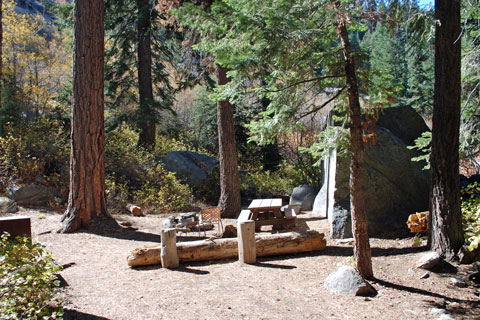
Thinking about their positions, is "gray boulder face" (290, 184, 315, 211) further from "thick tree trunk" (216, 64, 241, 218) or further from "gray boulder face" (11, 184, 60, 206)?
"gray boulder face" (11, 184, 60, 206)

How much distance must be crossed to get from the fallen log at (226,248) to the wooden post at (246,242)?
244 mm

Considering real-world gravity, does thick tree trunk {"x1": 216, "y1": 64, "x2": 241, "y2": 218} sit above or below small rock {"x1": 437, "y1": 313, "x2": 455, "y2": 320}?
above

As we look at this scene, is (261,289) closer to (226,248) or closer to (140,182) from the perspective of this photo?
(226,248)

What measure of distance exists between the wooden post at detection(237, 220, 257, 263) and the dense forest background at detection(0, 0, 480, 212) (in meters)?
1.42

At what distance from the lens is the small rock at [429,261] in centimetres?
567

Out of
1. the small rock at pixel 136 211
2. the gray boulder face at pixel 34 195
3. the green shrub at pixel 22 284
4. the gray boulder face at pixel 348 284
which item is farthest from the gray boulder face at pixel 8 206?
the gray boulder face at pixel 348 284

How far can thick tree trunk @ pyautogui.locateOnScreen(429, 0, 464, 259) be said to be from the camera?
5.96 m

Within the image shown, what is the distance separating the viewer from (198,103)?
19547 millimetres

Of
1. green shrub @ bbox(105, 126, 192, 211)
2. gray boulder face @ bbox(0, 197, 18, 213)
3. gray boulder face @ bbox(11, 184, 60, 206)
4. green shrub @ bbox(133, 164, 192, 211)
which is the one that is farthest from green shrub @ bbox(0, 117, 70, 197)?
green shrub @ bbox(133, 164, 192, 211)

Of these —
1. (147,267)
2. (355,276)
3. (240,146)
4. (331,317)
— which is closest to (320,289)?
(355,276)

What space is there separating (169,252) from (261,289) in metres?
1.75

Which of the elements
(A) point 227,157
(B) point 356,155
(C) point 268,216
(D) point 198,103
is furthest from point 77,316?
(D) point 198,103

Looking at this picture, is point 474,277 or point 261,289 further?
point 474,277

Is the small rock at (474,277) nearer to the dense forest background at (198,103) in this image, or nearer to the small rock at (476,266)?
the small rock at (476,266)
